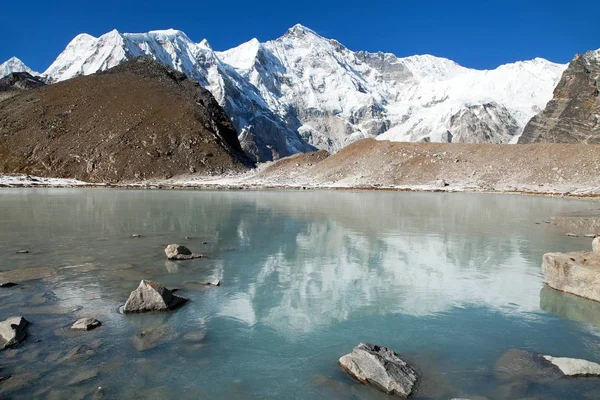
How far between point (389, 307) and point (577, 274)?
487 centimetres

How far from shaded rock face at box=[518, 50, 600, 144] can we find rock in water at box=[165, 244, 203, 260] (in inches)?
5530

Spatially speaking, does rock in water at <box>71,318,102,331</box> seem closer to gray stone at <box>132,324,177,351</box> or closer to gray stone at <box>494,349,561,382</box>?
gray stone at <box>132,324,177,351</box>

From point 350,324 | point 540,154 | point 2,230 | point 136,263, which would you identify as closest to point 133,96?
point 540,154

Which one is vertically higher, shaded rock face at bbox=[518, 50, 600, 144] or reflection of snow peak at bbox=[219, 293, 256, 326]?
shaded rock face at bbox=[518, 50, 600, 144]

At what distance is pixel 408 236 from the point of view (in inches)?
789

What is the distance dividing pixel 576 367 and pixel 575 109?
168 meters

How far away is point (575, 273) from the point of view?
424 inches

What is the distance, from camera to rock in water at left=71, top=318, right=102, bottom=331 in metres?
7.93

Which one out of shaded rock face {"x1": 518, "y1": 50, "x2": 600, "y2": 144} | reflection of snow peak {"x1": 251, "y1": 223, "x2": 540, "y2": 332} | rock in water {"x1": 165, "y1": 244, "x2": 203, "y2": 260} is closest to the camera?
reflection of snow peak {"x1": 251, "y1": 223, "x2": 540, "y2": 332}

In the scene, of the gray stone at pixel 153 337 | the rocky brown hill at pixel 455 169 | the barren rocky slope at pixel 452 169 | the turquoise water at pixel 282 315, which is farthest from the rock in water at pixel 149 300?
the rocky brown hill at pixel 455 169

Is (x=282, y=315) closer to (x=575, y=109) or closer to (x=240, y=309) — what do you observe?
(x=240, y=309)

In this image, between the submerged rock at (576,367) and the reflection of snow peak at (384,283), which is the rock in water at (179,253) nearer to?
the reflection of snow peak at (384,283)

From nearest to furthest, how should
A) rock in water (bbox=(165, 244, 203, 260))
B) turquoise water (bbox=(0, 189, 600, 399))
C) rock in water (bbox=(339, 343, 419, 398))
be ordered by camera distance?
rock in water (bbox=(339, 343, 419, 398)) < turquoise water (bbox=(0, 189, 600, 399)) < rock in water (bbox=(165, 244, 203, 260))

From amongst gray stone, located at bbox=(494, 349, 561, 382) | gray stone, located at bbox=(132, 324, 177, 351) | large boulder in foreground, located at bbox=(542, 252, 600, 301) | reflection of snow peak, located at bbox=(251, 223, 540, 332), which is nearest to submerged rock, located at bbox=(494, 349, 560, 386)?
gray stone, located at bbox=(494, 349, 561, 382)
